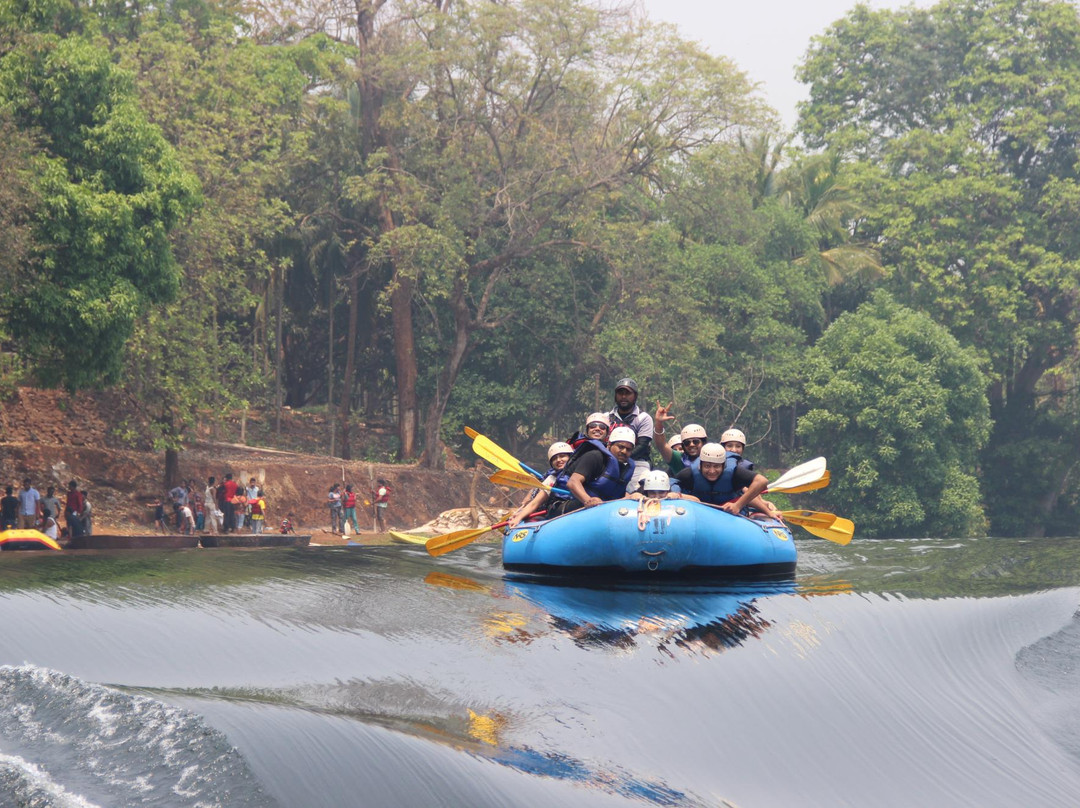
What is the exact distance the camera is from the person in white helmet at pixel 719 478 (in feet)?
41.5

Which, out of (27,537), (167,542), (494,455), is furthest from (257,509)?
(494,455)

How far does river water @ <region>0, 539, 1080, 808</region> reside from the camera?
6.93 meters

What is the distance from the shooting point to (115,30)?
101 ft

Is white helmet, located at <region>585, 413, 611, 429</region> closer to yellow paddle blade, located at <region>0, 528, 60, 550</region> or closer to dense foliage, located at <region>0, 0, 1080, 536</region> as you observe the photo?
yellow paddle blade, located at <region>0, 528, 60, 550</region>

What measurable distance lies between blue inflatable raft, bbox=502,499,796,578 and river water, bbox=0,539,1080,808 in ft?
0.80

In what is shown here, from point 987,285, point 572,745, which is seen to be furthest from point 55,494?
point 987,285

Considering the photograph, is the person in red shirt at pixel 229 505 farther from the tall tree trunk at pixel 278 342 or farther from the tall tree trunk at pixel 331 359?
the tall tree trunk at pixel 331 359

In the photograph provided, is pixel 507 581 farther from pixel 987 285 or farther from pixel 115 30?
pixel 987 285

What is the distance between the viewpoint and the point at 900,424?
1319 inches

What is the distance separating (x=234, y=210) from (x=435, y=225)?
6313 millimetres

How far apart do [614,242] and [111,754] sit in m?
27.8

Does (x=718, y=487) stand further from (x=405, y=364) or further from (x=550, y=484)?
(x=405, y=364)

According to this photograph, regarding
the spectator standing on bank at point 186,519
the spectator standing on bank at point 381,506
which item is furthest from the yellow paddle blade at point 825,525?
the spectator standing on bank at point 381,506

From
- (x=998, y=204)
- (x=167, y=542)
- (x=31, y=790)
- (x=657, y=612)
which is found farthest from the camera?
(x=998, y=204)
